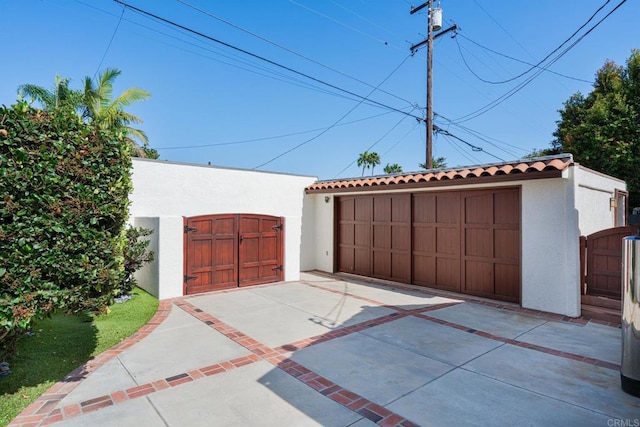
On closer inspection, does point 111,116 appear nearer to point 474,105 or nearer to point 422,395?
point 422,395

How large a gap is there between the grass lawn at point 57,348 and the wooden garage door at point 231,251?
167cm

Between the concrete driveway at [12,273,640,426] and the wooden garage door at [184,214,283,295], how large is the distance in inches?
77.0

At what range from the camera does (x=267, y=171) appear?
10.9 m

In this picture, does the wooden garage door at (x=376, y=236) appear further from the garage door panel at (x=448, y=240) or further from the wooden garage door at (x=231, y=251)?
the wooden garage door at (x=231, y=251)

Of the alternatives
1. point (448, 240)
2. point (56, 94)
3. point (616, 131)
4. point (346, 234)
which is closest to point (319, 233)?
point (346, 234)

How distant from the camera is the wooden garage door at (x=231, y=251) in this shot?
8.66 metres

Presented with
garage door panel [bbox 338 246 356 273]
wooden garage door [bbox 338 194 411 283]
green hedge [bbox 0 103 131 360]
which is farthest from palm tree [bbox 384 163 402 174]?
green hedge [bbox 0 103 131 360]

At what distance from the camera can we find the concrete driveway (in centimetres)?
330

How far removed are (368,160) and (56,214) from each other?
43562mm

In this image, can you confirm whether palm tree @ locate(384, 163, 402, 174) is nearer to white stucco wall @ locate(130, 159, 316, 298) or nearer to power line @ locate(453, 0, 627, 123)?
power line @ locate(453, 0, 627, 123)

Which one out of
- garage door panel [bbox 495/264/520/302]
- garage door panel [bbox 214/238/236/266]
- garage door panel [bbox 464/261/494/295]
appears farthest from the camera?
garage door panel [bbox 214/238/236/266]

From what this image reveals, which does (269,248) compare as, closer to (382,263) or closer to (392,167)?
(382,263)

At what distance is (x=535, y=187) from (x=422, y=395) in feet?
18.0

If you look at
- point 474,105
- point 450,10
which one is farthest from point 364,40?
point 474,105
